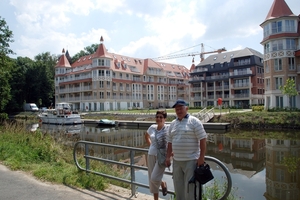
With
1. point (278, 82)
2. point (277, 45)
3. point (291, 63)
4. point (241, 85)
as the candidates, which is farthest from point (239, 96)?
point (277, 45)

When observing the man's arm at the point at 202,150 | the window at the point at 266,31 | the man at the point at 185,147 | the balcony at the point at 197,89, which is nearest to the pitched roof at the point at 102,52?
the balcony at the point at 197,89

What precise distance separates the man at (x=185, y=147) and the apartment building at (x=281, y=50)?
118ft

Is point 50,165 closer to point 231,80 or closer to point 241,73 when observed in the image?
point 241,73

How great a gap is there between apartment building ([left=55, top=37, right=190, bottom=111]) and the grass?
168ft

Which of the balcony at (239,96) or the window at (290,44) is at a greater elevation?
the window at (290,44)

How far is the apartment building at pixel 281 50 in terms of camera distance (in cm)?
3562

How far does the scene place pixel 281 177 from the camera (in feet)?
36.5

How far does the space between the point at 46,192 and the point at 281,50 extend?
37.5 m

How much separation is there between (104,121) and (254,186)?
30.2m

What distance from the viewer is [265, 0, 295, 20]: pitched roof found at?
1425 inches

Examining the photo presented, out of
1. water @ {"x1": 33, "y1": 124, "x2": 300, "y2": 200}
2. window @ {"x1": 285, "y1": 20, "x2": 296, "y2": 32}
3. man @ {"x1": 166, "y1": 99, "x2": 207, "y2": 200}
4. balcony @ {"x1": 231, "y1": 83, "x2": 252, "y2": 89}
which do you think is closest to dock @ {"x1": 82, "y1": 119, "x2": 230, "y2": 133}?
water @ {"x1": 33, "y1": 124, "x2": 300, "y2": 200}

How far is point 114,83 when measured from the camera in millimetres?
66812

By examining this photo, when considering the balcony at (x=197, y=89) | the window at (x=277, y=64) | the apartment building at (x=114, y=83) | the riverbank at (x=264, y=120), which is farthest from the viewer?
the balcony at (x=197, y=89)

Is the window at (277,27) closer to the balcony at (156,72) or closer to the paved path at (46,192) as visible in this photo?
the paved path at (46,192)
